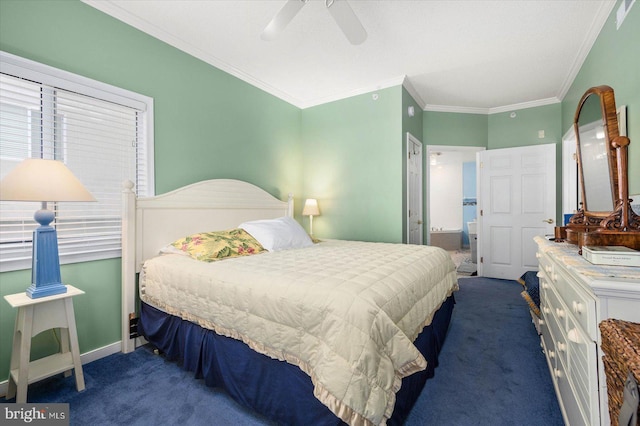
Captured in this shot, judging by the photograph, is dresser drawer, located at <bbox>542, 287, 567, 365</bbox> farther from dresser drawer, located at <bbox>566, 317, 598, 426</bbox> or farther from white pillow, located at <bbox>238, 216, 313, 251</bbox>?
white pillow, located at <bbox>238, 216, 313, 251</bbox>

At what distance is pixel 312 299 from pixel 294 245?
148 centimetres

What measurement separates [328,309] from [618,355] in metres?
0.87

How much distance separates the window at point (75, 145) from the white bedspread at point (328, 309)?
0.56m

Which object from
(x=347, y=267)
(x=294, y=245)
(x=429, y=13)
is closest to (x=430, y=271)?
(x=347, y=267)

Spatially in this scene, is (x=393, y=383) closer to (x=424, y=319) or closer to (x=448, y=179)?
(x=424, y=319)

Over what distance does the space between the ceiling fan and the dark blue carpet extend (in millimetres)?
2349

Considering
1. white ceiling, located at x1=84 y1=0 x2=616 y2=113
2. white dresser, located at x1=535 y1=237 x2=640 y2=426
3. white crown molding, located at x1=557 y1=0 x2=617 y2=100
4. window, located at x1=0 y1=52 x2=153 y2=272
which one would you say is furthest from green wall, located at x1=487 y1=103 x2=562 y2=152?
window, located at x1=0 y1=52 x2=153 y2=272

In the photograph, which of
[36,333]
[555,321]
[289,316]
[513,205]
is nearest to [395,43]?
[555,321]

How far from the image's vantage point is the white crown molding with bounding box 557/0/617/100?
223 centimetres

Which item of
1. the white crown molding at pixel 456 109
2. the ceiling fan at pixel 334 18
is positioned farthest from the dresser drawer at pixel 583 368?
the white crown molding at pixel 456 109

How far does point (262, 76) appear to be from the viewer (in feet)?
11.1

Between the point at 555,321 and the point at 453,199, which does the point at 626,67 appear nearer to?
the point at 555,321

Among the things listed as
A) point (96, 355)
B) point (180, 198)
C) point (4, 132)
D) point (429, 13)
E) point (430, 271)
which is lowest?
point (96, 355)

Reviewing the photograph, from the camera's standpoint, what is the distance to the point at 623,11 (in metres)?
1.97
